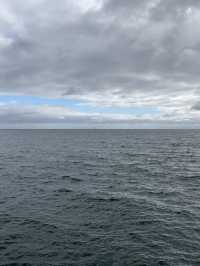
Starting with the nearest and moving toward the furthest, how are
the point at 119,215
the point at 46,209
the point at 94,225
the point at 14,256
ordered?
the point at 14,256, the point at 94,225, the point at 119,215, the point at 46,209

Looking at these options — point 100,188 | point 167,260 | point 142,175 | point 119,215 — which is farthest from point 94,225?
point 142,175

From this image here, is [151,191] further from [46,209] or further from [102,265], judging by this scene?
[102,265]

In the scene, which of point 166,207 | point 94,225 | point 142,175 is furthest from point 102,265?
point 142,175

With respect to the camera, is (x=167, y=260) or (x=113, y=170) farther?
(x=113, y=170)

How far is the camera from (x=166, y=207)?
2294 cm

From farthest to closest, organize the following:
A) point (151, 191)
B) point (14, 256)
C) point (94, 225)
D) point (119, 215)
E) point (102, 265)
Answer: point (151, 191), point (119, 215), point (94, 225), point (14, 256), point (102, 265)

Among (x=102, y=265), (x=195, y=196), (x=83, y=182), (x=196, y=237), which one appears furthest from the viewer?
(x=83, y=182)

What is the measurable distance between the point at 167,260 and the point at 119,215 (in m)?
7.28

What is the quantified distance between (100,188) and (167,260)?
16612 millimetres

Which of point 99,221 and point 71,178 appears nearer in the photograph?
point 99,221

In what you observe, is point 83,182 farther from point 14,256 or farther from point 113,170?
point 14,256

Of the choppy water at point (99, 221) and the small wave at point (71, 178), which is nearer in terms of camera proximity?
the choppy water at point (99, 221)

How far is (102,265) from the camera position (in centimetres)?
1309

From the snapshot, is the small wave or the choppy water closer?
the choppy water
